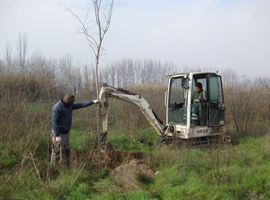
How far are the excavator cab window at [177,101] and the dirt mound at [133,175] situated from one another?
13.8ft

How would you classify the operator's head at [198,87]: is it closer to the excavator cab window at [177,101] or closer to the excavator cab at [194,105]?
the excavator cab at [194,105]

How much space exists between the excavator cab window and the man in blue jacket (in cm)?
423

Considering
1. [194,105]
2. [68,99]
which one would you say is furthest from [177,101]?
[68,99]

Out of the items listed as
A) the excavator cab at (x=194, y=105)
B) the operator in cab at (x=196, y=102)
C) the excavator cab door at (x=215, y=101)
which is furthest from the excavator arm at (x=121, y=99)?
the excavator cab door at (x=215, y=101)

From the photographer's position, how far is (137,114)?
1560 cm

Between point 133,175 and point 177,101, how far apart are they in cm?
546

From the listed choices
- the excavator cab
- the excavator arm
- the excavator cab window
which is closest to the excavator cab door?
the excavator cab

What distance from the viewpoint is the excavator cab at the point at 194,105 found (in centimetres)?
1152

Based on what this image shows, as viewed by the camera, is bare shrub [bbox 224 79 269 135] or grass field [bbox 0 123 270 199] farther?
bare shrub [bbox 224 79 269 135]

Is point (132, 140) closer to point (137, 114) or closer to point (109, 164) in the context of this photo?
point (137, 114)

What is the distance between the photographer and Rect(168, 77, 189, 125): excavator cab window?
1180 centimetres

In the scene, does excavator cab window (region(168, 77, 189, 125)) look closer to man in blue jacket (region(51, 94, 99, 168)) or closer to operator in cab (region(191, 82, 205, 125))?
operator in cab (region(191, 82, 205, 125))

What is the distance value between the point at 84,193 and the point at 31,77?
8055 millimetres

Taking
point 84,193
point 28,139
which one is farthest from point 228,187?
point 28,139
